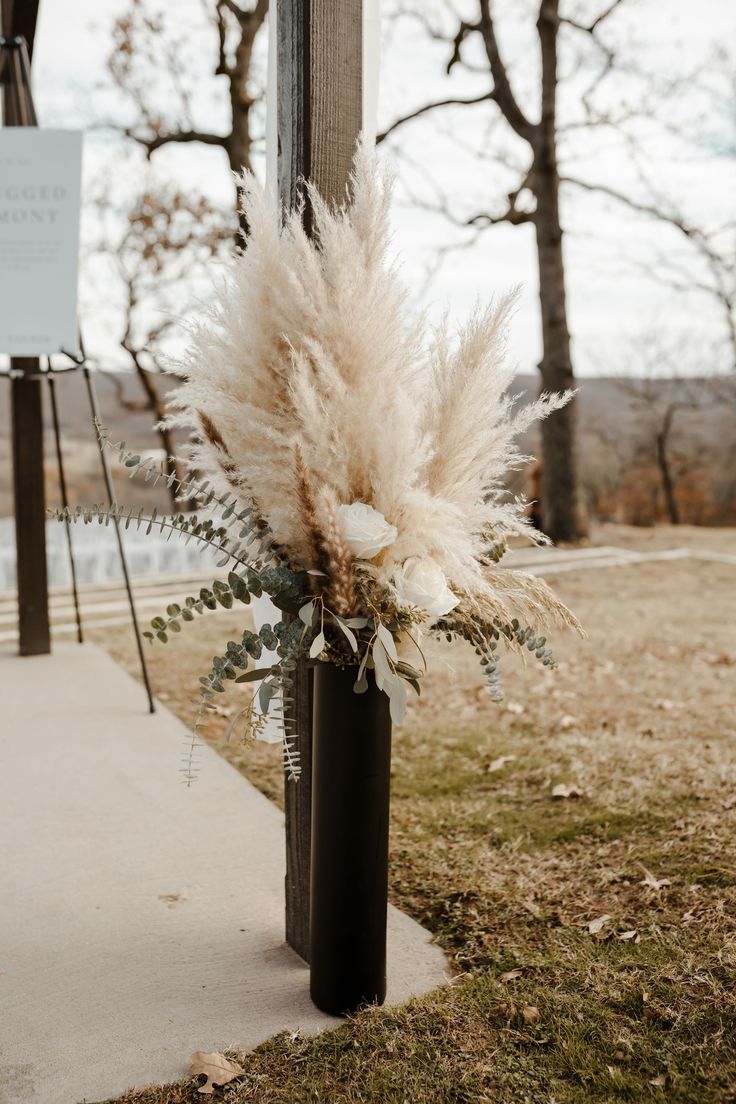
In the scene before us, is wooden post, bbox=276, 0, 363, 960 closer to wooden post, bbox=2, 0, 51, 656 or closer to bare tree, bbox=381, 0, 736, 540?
wooden post, bbox=2, 0, 51, 656

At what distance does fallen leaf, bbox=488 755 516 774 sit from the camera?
2.69 metres

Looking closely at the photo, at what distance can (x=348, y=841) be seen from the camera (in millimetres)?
1447

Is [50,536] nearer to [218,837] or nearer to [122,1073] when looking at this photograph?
[218,837]

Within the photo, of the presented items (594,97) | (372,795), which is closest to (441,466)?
(372,795)

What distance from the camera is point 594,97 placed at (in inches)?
334

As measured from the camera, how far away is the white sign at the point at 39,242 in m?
3.23

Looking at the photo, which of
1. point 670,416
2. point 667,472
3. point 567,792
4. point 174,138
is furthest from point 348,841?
point 670,416

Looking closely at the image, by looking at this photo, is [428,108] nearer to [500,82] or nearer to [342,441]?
[500,82]

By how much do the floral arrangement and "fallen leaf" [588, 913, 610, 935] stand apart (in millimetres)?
740

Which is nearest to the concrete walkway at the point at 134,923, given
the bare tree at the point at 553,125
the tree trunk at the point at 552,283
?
the tree trunk at the point at 552,283

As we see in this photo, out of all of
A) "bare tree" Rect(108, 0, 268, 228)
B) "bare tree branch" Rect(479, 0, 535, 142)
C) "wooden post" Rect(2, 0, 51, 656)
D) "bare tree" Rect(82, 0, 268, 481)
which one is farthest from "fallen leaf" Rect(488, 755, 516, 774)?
"bare tree" Rect(108, 0, 268, 228)

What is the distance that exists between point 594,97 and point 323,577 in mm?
8533

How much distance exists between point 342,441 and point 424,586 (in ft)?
0.75

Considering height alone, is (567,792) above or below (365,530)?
below
